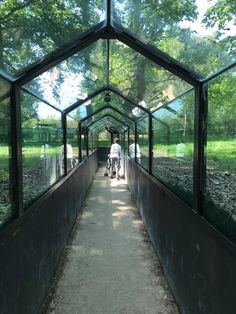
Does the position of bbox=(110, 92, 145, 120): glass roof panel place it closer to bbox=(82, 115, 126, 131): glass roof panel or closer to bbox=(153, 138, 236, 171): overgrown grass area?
bbox=(82, 115, 126, 131): glass roof panel

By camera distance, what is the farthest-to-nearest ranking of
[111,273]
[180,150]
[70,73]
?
1. [70,73]
2. [111,273]
3. [180,150]

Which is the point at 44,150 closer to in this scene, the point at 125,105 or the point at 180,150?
the point at 180,150

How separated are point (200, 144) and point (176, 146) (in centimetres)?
151

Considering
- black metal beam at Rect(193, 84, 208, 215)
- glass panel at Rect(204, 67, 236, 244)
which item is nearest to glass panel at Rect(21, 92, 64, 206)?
black metal beam at Rect(193, 84, 208, 215)

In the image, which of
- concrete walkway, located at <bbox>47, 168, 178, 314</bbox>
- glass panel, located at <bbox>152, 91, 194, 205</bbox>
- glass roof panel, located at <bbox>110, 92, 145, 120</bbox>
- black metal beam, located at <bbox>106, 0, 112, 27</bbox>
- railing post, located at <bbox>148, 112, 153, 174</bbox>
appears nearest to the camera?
black metal beam, located at <bbox>106, 0, 112, 27</bbox>

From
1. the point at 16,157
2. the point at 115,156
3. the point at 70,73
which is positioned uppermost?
the point at 70,73

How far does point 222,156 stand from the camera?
3018 millimetres

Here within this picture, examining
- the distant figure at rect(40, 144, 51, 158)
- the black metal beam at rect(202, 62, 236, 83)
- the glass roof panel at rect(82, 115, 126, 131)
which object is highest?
the glass roof panel at rect(82, 115, 126, 131)

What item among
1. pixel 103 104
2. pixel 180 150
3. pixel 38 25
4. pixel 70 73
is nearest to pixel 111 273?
pixel 180 150

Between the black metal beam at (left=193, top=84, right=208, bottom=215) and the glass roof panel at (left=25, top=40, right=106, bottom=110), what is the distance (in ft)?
5.27

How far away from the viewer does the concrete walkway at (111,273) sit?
13.4 feet

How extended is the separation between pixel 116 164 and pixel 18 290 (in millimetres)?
13201

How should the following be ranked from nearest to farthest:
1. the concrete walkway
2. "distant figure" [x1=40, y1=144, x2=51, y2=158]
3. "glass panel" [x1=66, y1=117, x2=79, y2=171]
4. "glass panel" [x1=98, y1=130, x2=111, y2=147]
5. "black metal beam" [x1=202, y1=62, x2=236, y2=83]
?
"black metal beam" [x1=202, y1=62, x2=236, y2=83] < the concrete walkway < "distant figure" [x1=40, y1=144, x2=51, y2=158] < "glass panel" [x1=66, y1=117, x2=79, y2=171] < "glass panel" [x1=98, y1=130, x2=111, y2=147]

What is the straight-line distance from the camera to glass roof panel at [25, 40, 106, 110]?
4575 mm
